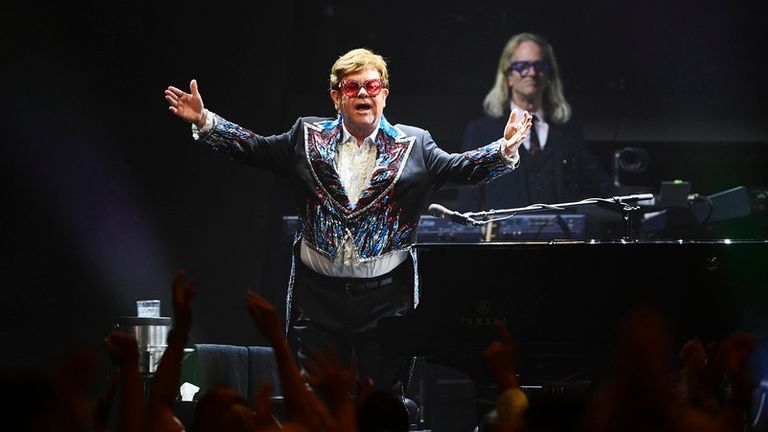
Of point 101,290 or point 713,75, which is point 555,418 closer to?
point 101,290

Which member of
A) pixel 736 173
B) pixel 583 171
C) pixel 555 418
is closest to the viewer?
pixel 555 418

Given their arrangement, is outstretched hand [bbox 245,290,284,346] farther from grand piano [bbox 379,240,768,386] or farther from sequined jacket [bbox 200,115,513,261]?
sequined jacket [bbox 200,115,513,261]

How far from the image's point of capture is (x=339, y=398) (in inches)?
86.8

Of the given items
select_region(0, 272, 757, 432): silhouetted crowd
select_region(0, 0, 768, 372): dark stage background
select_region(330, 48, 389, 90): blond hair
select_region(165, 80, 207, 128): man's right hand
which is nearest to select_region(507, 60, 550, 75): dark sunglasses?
select_region(0, 0, 768, 372): dark stage background

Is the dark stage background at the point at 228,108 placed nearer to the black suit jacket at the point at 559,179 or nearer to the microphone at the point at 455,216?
the black suit jacket at the point at 559,179

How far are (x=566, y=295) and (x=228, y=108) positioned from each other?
13.7 feet

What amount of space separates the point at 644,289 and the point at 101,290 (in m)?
3.90

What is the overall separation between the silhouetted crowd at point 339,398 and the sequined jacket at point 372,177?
1644mm

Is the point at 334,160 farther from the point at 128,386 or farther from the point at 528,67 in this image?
the point at 528,67

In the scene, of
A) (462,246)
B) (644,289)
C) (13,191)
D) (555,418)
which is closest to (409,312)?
(462,246)

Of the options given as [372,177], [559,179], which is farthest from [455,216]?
[559,179]

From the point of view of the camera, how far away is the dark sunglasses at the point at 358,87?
4824mm

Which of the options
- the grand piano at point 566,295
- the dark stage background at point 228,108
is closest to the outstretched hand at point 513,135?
the grand piano at point 566,295

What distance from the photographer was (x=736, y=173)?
8875mm
